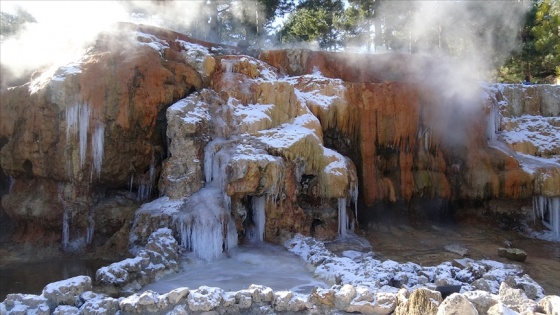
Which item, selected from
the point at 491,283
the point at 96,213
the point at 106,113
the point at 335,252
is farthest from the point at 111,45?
the point at 491,283

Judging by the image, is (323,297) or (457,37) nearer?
(323,297)

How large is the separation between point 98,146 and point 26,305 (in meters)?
5.33

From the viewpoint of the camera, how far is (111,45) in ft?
40.0

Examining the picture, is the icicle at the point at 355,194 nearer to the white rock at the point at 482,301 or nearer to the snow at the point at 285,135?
the snow at the point at 285,135

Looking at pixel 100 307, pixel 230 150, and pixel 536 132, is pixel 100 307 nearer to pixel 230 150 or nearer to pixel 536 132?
pixel 230 150

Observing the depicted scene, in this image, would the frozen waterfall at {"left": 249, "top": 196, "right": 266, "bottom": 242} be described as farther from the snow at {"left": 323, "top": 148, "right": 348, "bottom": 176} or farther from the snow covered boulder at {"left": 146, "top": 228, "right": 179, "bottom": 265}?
the snow covered boulder at {"left": 146, "top": 228, "right": 179, "bottom": 265}

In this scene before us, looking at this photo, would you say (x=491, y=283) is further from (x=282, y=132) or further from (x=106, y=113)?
(x=106, y=113)

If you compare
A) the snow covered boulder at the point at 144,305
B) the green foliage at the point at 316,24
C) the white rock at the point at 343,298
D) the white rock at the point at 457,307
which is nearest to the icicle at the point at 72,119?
the snow covered boulder at the point at 144,305

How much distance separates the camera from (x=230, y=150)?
443 inches

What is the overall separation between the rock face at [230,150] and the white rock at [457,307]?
5882 mm

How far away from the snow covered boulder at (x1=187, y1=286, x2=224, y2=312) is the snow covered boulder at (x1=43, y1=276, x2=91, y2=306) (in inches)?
60.8

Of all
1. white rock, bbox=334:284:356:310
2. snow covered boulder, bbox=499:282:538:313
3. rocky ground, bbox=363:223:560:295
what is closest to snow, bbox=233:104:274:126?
rocky ground, bbox=363:223:560:295

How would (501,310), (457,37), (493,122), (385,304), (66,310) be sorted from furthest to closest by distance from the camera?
(457,37) < (493,122) < (385,304) < (66,310) < (501,310)

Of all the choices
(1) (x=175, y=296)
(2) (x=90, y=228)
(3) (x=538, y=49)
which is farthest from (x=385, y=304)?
(3) (x=538, y=49)
